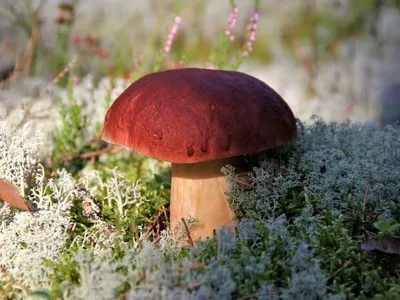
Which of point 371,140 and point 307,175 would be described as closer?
point 307,175

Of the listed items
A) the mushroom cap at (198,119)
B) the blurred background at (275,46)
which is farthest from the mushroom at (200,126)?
the blurred background at (275,46)

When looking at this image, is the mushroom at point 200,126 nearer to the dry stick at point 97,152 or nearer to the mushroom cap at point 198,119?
the mushroom cap at point 198,119

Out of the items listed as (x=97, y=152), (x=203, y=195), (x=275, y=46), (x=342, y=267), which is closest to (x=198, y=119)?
(x=203, y=195)

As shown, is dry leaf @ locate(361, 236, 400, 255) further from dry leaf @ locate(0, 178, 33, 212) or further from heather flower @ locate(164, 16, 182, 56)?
heather flower @ locate(164, 16, 182, 56)

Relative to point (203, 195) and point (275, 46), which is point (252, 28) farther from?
point (275, 46)

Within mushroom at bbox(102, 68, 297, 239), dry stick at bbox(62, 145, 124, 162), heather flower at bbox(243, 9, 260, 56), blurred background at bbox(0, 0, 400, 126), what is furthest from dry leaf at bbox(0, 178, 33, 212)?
blurred background at bbox(0, 0, 400, 126)

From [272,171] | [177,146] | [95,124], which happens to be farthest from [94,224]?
[95,124]

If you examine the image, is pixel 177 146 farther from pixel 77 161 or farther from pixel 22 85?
pixel 22 85

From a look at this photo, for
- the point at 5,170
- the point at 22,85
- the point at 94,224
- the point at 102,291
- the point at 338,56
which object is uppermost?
the point at 338,56
